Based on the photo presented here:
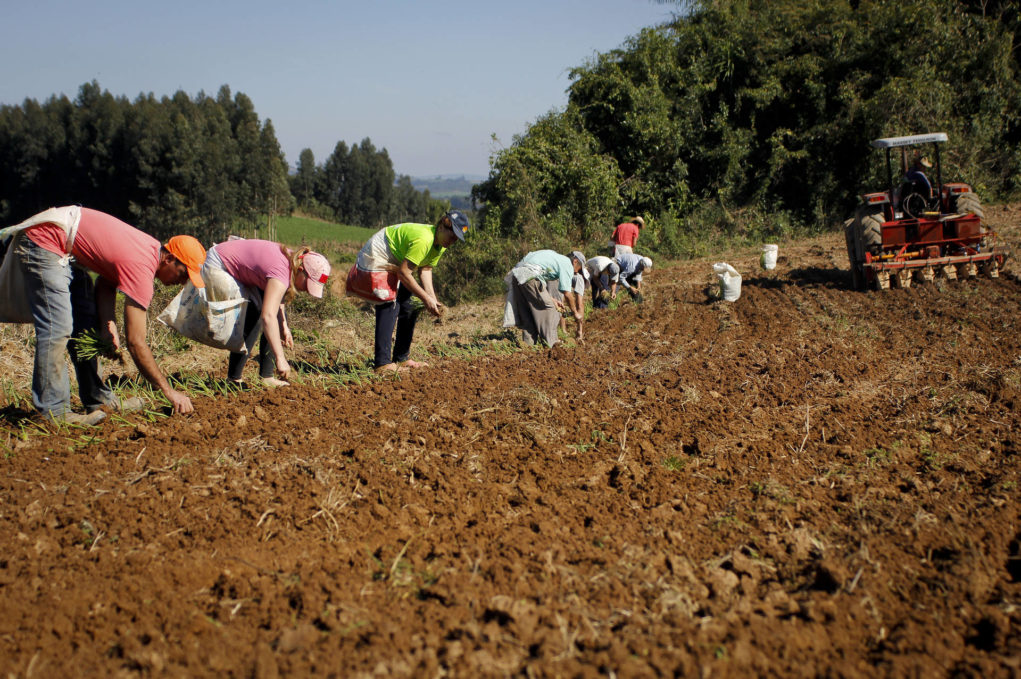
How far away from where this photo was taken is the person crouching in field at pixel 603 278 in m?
9.89

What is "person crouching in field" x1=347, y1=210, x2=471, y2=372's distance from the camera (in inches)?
208

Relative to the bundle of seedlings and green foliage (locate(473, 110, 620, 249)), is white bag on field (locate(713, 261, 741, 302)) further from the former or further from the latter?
the bundle of seedlings

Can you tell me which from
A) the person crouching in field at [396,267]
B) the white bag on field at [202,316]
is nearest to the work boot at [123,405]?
the white bag on field at [202,316]

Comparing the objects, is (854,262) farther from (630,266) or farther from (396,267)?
(396,267)

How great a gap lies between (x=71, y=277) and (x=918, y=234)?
9440mm

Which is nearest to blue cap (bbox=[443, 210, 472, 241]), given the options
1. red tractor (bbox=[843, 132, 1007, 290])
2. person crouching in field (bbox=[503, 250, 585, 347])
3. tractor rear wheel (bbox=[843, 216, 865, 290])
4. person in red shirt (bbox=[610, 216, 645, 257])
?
person crouching in field (bbox=[503, 250, 585, 347])

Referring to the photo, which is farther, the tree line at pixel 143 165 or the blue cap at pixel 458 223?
the tree line at pixel 143 165

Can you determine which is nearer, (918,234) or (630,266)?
(918,234)

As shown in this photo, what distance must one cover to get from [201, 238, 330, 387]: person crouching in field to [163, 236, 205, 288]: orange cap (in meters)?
0.38

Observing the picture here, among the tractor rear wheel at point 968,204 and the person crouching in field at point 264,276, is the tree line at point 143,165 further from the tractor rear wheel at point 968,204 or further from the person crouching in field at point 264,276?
the person crouching in field at point 264,276

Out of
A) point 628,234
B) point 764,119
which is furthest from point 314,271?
point 764,119

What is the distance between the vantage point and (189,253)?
4.08m

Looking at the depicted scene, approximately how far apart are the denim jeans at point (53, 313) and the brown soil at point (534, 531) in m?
0.35

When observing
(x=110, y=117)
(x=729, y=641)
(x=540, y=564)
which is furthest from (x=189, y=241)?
(x=110, y=117)
